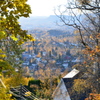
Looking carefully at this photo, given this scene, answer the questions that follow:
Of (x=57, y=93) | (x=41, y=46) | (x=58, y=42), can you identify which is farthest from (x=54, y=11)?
(x=58, y=42)

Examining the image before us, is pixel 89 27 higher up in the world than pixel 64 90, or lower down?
higher up

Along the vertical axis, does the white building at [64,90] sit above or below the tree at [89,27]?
below

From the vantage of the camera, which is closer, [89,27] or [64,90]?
[89,27]

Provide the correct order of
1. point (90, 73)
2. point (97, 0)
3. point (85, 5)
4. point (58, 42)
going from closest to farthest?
point (85, 5)
point (97, 0)
point (90, 73)
point (58, 42)

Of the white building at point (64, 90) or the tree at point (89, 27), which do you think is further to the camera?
the white building at point (64, 90)

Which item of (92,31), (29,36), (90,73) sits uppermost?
(29,36)

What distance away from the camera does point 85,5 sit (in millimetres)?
10211

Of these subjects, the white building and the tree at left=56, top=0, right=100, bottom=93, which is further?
the white building

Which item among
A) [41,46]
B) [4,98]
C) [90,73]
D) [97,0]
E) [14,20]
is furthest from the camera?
[41,46]

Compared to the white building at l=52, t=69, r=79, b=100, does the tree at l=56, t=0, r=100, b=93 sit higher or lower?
higher

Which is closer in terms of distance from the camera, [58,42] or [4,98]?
[4,98]

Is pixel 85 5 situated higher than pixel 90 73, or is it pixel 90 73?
pixel 85 5

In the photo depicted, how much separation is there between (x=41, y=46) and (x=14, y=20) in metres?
108

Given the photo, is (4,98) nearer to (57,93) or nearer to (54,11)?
(54,11)
